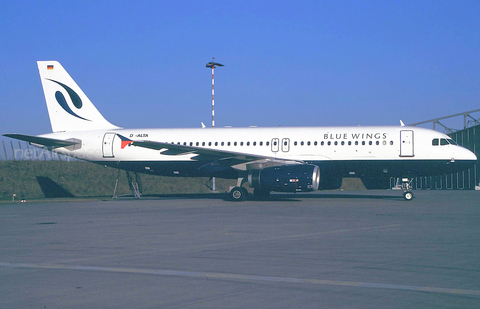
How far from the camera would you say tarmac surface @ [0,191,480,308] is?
5.18 meters

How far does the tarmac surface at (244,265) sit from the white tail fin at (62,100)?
48.8 feet

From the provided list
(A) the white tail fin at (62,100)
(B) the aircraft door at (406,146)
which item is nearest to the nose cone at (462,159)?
(B) the aircraft door at (406,146)

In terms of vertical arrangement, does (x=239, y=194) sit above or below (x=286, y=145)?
below

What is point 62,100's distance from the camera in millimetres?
27062

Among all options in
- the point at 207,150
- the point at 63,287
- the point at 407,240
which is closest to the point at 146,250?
the point at 63,287

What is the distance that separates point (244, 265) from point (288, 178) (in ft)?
Answer: 46.6

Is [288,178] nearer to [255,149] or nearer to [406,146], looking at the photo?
[255,149]

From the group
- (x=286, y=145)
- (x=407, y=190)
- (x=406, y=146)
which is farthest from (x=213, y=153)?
(x=407, y=190)

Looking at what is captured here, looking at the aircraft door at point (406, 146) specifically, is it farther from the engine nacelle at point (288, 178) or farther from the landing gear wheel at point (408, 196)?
the engine nacelle at point (288, 178)

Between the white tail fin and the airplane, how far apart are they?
0.05 m

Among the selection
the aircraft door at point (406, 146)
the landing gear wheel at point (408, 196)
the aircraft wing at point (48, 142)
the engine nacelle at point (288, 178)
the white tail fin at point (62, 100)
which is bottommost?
the landing gear wheel at point (408, 196)

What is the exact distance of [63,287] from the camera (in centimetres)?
577

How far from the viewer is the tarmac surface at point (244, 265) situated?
518 cm

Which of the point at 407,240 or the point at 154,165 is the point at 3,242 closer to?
the point at 407,240
